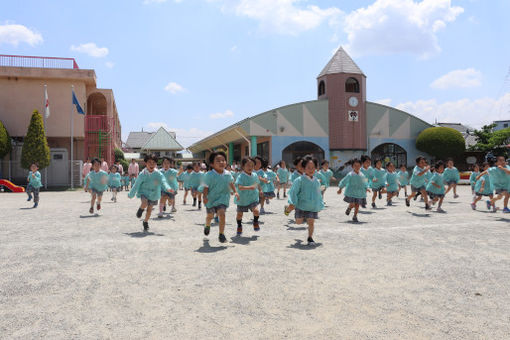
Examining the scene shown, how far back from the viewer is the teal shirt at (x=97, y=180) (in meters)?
11.7

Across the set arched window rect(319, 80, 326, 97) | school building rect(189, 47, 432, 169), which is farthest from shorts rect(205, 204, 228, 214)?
arched window rect(319, 80, 326, 97)

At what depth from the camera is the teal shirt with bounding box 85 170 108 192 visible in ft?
38.5

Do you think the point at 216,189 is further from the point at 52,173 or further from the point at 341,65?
the point at 341,65

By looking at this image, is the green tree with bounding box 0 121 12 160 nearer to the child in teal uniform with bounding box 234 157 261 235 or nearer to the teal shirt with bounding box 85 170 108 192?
the teal shirt with bounding box 85 170 108 192

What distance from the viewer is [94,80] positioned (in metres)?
27.1

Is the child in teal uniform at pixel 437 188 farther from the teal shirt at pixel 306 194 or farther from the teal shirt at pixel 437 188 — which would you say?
the teal shirt at pixel 306 194

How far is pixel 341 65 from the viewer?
35188mm

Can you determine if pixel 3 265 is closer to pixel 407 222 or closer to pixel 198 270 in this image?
pixel 198 270

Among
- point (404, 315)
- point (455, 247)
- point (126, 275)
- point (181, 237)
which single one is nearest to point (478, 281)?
point (404, 315)

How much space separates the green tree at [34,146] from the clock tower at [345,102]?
75.6 ft

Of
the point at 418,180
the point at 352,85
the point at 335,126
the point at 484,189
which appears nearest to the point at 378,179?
the point at 418,180

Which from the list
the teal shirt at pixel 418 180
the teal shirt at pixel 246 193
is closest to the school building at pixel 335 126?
the teal shirt at pixel 418 180

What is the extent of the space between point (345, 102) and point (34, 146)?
2464 cm

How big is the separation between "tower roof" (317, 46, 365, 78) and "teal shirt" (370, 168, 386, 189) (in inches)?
852
